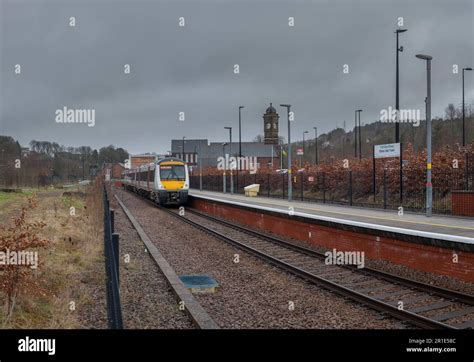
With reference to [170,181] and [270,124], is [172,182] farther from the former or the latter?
[270,124]

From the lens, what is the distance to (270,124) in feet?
164

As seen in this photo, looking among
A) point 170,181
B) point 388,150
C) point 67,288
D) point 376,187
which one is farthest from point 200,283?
point 170,181

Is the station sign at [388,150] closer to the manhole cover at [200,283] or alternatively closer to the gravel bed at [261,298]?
the gravel bed at [261,298]

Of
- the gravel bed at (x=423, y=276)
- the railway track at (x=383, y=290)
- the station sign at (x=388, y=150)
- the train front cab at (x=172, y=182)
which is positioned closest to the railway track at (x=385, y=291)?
the railway track at (x=383, y=290)

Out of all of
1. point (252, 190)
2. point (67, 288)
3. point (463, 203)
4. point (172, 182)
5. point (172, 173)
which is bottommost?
point (67, 288)

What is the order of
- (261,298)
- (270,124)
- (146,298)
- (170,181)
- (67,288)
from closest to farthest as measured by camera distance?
(67,288), (146,298), (261,298), (170,181), (270,124)

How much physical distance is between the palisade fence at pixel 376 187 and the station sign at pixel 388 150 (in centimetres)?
81

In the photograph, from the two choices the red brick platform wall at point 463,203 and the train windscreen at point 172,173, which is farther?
the train windscreen at point 172,173

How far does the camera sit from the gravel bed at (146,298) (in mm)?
6988

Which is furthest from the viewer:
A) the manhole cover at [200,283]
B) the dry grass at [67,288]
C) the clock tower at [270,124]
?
the clock tower at [270,124]

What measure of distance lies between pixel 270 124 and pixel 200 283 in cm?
4155

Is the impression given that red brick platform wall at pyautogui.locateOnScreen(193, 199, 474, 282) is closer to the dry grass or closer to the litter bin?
the dry grass
